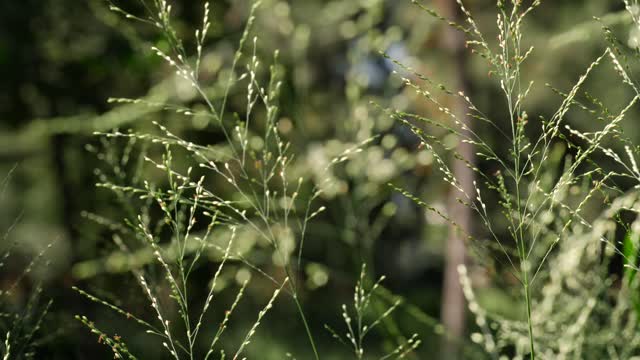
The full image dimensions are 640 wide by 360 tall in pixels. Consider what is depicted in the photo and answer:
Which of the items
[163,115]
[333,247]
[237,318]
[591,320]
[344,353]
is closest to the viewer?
[591,320]

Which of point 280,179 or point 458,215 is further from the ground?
point 458,215

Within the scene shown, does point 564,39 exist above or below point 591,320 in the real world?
above

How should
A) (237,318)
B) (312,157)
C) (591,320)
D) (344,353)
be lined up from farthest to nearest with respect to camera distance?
(344,353) < (237,318) < (312,157) < (591,320)

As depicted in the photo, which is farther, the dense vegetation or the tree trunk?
the tree trunk

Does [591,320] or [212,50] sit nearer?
[591,320]

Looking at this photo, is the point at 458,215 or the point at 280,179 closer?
the point at 458,215

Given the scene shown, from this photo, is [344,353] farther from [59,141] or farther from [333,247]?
[59,141]

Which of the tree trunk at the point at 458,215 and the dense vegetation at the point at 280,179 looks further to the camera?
the tree trunk at the point at 458,215

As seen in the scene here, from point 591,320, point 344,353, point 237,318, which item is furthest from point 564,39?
point 344,353

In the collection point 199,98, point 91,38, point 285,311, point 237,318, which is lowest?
point 285,311

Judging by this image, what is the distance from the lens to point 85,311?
4.54 m

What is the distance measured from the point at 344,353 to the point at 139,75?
18.0 ft

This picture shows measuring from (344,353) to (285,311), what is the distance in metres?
1.23

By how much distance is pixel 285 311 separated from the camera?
32.3 ft
